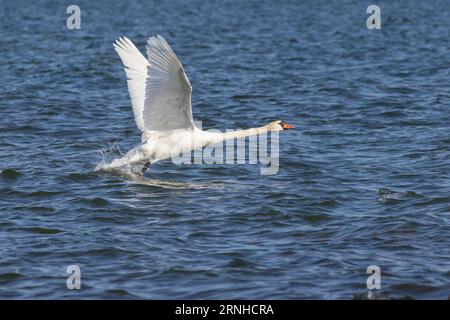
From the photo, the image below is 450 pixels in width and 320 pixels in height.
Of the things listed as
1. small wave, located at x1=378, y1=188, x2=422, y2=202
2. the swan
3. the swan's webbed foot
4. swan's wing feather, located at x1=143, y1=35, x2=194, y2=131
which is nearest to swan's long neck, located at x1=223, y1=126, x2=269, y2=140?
the swan

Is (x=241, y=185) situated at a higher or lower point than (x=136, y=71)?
lower

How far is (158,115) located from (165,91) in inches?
32.0

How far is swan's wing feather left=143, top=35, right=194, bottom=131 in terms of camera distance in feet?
42.8

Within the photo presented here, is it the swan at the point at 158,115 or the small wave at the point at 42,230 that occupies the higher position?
the swan at the point at 158,115

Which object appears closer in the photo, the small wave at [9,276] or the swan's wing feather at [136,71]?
the small wave at [9,276]

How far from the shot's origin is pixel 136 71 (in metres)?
14.9

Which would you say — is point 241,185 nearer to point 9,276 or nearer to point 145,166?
point 145,166

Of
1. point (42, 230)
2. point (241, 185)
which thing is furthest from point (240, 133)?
point (42, 230)

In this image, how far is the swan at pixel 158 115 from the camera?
44.8ft

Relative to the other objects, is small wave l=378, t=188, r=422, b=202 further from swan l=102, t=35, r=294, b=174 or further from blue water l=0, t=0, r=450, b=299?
swan l=102, t=35, r=294, b=174

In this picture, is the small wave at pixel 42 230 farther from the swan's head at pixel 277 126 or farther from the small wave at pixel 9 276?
the swan's head at pixel 277 126

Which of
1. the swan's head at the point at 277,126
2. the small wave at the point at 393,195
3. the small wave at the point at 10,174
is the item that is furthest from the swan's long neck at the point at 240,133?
the small wave at the point at 10,174

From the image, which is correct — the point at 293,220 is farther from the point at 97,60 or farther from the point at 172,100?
the point at 97,60
